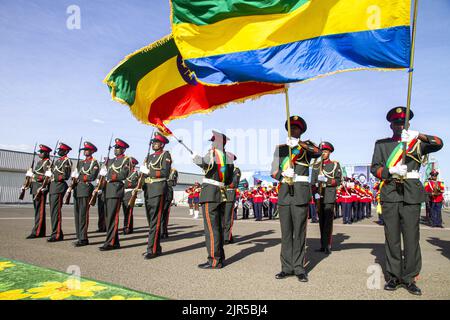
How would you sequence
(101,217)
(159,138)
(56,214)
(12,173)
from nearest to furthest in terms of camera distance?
(159,138) < (56,214) < (101,217) < (12,173)

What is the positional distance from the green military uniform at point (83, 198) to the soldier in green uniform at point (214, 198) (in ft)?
11.2

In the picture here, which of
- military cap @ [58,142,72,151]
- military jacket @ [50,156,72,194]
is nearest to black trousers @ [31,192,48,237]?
military jacket @ [50,156,72,194]

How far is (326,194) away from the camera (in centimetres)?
774

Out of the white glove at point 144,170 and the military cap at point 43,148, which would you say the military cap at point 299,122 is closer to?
the white glove at point 144,170

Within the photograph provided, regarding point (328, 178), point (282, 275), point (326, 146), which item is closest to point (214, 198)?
point (282, 275)

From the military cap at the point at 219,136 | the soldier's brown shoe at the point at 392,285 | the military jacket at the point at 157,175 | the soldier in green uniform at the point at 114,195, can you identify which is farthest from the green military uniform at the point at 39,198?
the soldier's brown shoe at the point at 392,285

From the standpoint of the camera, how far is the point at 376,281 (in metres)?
4.56

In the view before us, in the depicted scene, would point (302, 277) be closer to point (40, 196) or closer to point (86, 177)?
point (86, 177)

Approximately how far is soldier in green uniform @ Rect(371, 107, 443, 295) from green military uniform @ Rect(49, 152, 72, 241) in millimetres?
7288

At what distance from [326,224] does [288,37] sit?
431cm
